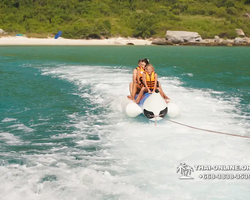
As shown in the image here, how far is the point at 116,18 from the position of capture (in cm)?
5794

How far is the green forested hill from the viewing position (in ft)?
167

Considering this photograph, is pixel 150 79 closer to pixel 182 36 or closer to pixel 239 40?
pixel 182 36

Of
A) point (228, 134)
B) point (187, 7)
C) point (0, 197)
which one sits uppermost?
point (187, 7)

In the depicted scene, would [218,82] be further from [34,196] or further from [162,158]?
[34,196]

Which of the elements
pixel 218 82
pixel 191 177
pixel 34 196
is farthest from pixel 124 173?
pixel 218 82

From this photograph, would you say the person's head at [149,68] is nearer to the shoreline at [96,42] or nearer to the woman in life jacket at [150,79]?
the woman in life jacket at [150,79]

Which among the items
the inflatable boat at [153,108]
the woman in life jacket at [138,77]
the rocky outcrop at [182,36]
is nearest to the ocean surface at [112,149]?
the inflatable boat at [153,108]

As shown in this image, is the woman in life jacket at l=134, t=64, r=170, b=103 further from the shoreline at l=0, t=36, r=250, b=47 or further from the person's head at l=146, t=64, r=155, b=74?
the shoreline at l=0, t=36, r=250, b=47

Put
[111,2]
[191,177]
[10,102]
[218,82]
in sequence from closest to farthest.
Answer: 1. [191,177]
2. [10,102]
3. [218,82]
4. [111,2]

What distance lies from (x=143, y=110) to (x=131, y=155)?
5.38ft

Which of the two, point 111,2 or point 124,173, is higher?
point 111,2

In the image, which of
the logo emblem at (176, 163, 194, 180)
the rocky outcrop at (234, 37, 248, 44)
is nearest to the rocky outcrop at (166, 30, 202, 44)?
the rocky outcrop at (234, 37, 248, 44)

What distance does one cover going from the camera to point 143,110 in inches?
251

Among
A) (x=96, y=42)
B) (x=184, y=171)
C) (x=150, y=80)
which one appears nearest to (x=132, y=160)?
(x=184, y=171)
